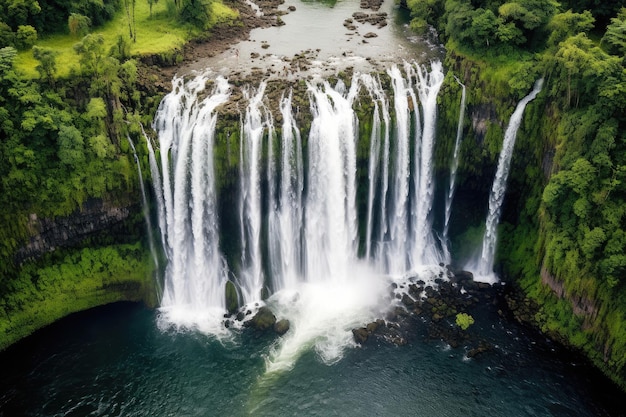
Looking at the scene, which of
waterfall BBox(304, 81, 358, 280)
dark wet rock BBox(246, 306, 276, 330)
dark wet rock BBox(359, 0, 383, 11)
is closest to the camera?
dark wet rock BBox(246, 306, 276, 330)

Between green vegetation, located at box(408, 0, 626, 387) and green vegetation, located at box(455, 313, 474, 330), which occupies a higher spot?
green vegetation, located at box(408, 0, 626, 387)

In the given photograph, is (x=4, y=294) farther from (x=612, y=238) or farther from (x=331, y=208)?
(x=612, y=238)

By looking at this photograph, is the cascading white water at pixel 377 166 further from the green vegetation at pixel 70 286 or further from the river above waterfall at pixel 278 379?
the green vegetation at pixel 70 286

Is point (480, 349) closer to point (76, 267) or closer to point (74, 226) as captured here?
point (76, 267)

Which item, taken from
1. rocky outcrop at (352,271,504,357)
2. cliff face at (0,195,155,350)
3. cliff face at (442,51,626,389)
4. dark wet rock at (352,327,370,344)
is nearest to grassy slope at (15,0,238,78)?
cliff face at (0,195,155,350)

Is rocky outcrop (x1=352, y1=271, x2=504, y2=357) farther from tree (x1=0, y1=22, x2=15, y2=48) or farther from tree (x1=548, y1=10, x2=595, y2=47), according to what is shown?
tree (x1=0, y1=22, x2=15, y2=48)

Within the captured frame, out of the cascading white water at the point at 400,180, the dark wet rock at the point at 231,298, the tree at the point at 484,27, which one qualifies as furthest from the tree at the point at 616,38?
the dark wet rock at the point at 231,298
